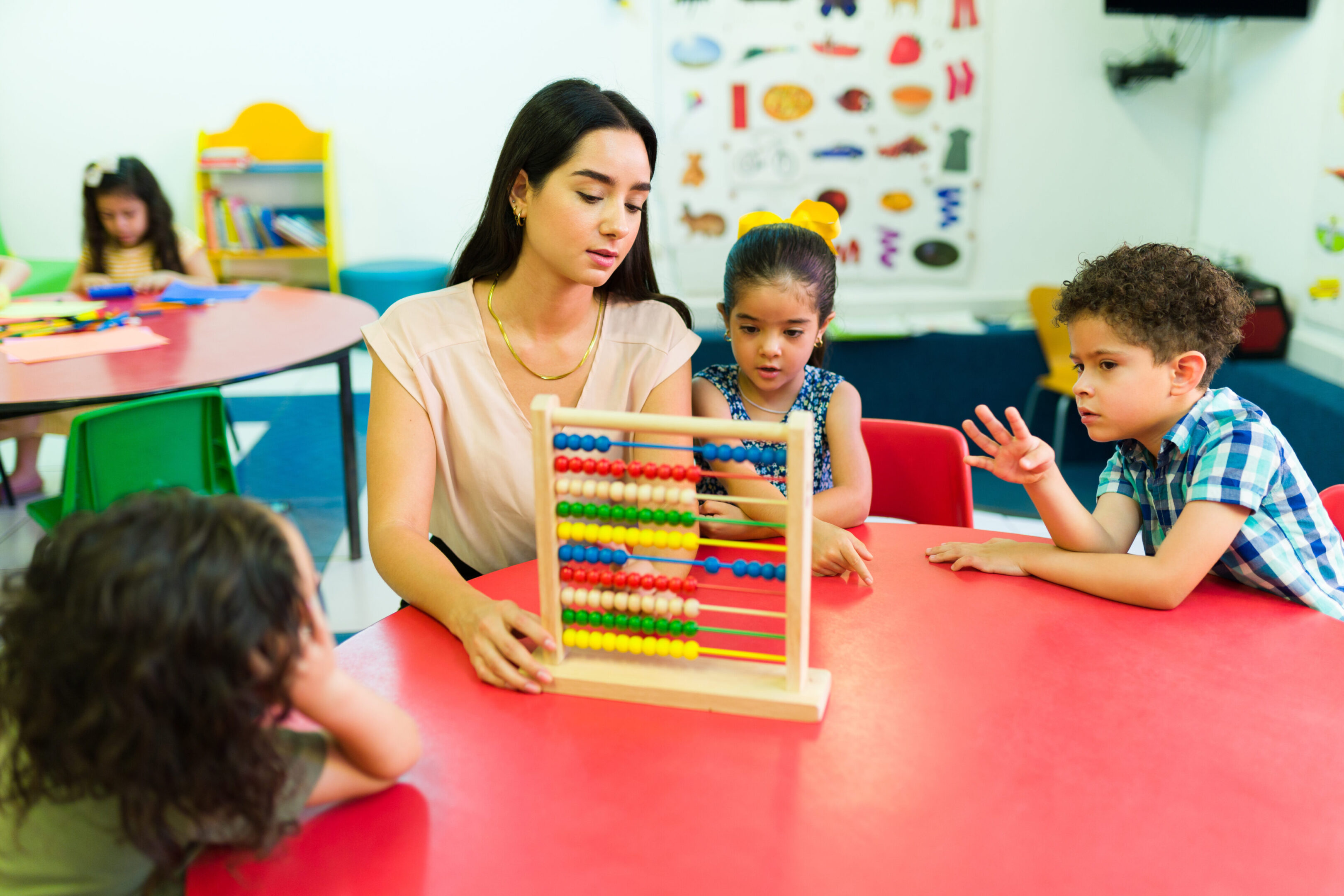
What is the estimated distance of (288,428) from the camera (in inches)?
202

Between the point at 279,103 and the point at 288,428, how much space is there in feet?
7.45

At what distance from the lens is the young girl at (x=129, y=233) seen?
4.08 m

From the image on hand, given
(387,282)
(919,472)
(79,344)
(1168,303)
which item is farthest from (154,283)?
(1168,303)

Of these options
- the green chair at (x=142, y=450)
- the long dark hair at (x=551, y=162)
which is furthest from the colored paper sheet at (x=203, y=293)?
the long dark hair at (x=551, y=162)

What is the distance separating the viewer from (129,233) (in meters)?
4.18

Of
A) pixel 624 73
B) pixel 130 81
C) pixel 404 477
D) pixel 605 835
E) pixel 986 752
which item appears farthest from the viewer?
pixel 130 81

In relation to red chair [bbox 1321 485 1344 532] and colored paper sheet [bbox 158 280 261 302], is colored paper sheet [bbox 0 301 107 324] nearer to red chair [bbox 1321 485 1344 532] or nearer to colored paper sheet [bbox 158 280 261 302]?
colored paper sheet [bbox 158 280 261 302]

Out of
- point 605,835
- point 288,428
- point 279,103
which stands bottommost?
point 288,428

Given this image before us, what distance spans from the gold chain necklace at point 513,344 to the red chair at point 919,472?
24.8 inches

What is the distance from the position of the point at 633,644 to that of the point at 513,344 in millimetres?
733

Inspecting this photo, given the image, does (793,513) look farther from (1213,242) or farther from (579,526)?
(1213,242)

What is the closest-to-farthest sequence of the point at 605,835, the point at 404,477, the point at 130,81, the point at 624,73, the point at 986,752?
the point at 605,835
the point at 986,752
the point at 404,477
the point at 624,73
the point at 130,81

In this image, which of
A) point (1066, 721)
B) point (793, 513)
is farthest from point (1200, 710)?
point (793, 513)

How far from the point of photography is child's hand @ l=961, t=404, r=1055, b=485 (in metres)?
1.41
